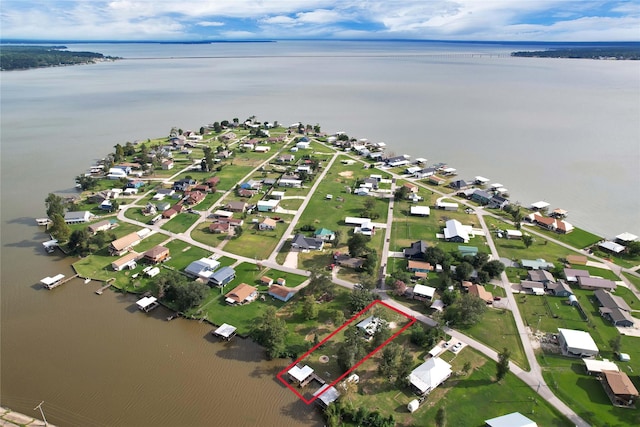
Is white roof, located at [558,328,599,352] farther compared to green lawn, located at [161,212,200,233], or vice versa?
green lawn, located at [161,212,200,233]

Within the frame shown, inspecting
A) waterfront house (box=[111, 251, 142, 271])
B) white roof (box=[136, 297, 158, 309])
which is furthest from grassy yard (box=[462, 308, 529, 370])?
waterfront house (box=[111, 251, 142, 271])

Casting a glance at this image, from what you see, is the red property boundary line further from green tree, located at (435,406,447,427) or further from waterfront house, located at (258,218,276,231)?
waterfront house, located at (258,218,276,231)

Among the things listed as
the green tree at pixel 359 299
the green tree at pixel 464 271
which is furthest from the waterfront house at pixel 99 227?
the green tree at pixel 464 271

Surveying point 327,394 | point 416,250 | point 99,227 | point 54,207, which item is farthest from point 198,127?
point 327,394

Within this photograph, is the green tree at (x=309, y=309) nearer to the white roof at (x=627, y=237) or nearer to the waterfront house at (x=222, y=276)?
the waterfront house at (x=222, y=276)

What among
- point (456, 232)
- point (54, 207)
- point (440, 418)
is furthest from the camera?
point (54, 207)

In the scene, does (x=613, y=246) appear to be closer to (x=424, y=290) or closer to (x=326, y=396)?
(x=424, y=290)
